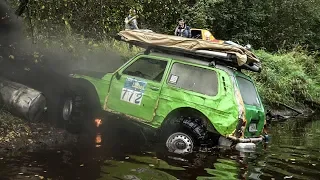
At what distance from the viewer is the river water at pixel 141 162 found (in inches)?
255

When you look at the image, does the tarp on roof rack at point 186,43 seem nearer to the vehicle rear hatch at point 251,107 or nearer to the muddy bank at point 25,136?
the vehicle rear hatch at point 251,107

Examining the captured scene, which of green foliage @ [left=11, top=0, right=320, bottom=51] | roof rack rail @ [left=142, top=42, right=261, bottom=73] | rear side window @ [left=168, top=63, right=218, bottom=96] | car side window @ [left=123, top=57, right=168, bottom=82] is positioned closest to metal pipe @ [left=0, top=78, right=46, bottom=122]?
car side window @ [left=123, top=57, right=168, bottom=82]

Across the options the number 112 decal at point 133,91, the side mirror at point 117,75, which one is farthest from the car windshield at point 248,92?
the side mirror at point 117,75

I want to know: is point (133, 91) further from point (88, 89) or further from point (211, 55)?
point (211, 55)

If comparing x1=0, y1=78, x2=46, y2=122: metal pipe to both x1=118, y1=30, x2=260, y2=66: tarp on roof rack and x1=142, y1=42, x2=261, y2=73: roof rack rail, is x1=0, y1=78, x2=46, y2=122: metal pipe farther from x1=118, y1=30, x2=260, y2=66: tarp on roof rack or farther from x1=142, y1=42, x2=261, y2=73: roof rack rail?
x1=142, y1=42, x2=261, y2=73: roof rack rail

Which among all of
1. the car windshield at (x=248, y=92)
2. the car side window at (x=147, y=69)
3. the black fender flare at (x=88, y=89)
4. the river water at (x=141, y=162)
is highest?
the car side window at (x=147, y=69)

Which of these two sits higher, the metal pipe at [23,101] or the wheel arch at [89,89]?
the wheel arch at [89,89]

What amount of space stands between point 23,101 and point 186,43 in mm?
3663

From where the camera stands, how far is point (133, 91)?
8680 mm

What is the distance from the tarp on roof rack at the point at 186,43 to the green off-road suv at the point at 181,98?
17 cm

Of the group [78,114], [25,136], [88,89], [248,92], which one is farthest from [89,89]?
[248,92]

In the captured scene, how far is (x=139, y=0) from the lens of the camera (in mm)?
11305

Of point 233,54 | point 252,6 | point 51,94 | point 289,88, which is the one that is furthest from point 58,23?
point 252,6

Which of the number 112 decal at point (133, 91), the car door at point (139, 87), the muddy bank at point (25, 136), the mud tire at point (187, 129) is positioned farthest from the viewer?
the number 112 decal at point (133, 91)
